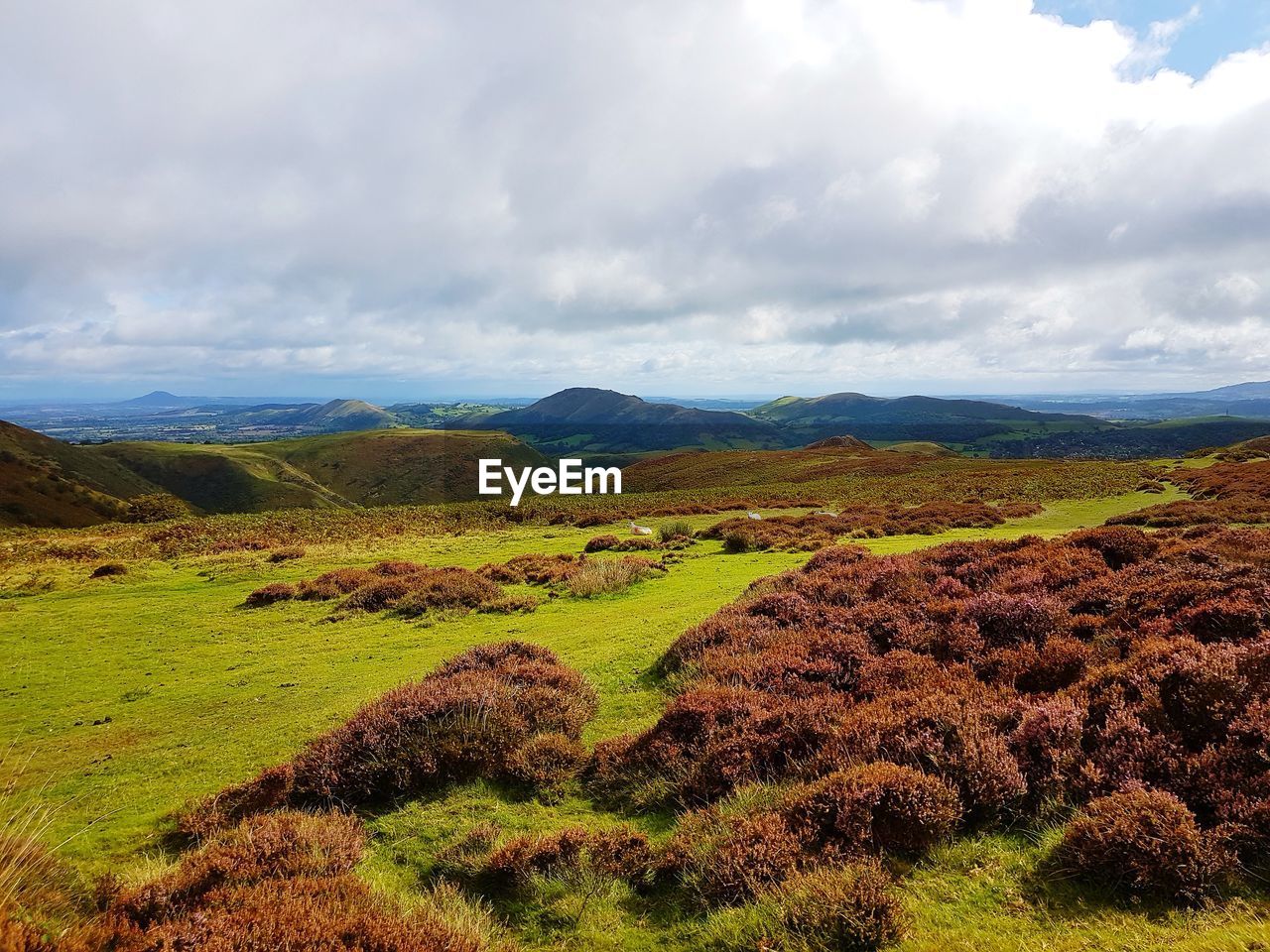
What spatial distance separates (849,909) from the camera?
4184 mm

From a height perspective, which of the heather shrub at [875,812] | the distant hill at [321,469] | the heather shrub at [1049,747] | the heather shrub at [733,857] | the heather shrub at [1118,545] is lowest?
the distant hill at [321,469]

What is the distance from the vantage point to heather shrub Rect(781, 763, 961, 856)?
5.14 metres

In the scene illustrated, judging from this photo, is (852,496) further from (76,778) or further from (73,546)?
(73,546)

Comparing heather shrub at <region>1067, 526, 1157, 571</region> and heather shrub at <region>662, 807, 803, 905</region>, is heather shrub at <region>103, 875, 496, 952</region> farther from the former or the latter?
heather shrub at <region>1067, 526, 1157, 571</region>

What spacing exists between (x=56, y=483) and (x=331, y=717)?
374 ft

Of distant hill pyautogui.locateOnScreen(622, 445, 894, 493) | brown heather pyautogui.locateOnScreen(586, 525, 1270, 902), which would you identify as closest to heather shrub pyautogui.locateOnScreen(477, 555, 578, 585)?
brown heather pyautogui.locateOnScreen(586, 525, 1270, 902)

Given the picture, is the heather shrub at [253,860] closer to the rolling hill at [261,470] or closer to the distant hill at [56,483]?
the distant hill at [56,483]

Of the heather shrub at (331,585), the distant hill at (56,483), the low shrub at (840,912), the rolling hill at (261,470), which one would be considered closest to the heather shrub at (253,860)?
the low shrub at (840,912)

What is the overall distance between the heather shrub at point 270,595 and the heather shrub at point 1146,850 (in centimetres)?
2205

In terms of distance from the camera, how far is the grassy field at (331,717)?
14.1 ft

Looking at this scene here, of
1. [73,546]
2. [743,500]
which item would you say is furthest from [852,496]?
[73,546]

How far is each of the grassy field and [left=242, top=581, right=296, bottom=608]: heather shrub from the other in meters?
0.53

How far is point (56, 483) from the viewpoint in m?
88.9

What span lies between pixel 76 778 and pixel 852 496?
49.0 meters
